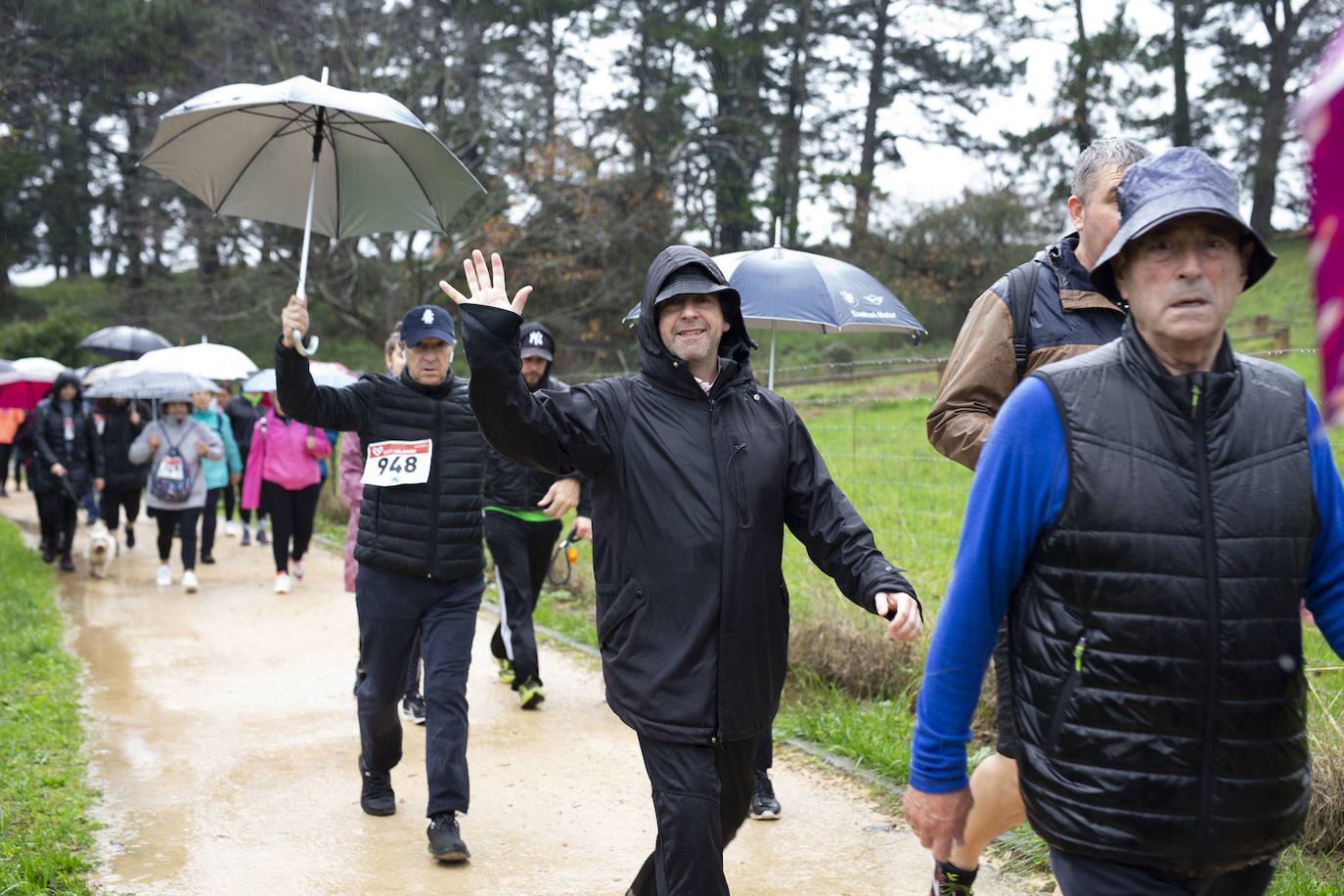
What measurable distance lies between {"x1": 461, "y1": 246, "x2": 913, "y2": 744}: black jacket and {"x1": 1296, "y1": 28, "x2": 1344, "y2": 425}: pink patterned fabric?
8.17ft

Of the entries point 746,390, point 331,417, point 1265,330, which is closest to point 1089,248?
point 746,390

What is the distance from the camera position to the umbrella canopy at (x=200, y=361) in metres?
11.8

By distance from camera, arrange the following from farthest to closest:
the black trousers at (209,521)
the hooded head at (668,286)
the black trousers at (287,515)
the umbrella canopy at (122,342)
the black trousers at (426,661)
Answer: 1. the umbrella canopy at (122,342)
2. the black trousers at (209,521)
3. the black trousers at (287,515)
4. the black trousers at (426,661)
5. the hooded head at (668,286)

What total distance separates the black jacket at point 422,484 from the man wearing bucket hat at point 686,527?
1771mm

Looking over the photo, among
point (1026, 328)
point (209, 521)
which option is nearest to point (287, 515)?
point (209, 521)

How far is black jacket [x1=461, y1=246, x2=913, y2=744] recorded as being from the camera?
3.36 metres

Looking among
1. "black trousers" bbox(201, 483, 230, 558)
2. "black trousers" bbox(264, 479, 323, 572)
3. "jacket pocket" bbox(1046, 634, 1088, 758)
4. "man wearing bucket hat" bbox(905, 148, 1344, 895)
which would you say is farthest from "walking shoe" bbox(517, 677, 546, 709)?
"black trousers" bbox(201, 483, 230, 558)

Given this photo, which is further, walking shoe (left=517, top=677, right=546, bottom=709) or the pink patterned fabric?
walking shoe (left=517, top=677, right=546, bottom=709)

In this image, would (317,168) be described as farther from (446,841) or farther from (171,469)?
(171,469)

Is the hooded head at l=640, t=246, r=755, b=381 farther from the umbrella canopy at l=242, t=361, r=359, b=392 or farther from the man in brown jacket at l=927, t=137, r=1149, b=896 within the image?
the umbrella canopy at l=242, t=361, r=359, b=392

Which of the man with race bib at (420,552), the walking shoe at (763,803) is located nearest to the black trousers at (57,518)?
the man with race bib at (420,552)

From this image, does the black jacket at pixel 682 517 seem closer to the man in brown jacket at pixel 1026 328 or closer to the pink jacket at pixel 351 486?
the man in brown jacket at pixel 1026 328

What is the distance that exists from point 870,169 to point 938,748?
26.8 meters

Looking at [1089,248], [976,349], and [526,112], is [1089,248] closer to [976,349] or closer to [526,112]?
[976,349]
